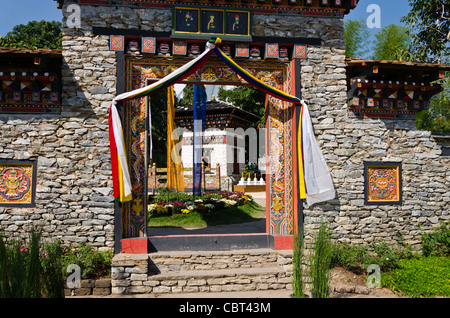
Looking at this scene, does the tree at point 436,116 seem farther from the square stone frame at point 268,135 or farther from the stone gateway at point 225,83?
the square stone frame at point 268,135

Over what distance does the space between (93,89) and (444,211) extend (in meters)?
8.37

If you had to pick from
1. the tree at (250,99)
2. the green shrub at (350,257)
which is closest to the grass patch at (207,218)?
the green shrub at (350,257)

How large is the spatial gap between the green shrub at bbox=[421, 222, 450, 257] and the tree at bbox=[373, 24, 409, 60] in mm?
13141

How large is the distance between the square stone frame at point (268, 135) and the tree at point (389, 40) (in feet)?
43.9

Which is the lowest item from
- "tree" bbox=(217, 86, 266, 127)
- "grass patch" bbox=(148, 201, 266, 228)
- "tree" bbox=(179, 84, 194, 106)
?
"grass patch" bbox=(148, 201, 266, 228)

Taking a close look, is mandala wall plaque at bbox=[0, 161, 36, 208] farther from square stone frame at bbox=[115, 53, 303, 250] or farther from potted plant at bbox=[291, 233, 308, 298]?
potted plant at bbox=[291, 233, 308, 298]

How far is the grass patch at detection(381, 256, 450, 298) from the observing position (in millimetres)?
5570

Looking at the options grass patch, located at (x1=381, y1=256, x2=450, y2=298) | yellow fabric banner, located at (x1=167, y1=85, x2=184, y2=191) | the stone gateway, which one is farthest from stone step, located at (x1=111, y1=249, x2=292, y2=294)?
yellow fabric banner, located at (x1=167, y1=85, x2=184, y2=191)

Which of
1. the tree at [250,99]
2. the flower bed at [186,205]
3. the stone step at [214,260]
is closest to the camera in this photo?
the stone step at [214,260]

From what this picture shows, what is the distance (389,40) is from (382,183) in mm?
14022

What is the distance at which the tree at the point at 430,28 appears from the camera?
526 inches

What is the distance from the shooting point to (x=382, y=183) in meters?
7.41
